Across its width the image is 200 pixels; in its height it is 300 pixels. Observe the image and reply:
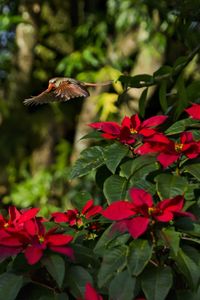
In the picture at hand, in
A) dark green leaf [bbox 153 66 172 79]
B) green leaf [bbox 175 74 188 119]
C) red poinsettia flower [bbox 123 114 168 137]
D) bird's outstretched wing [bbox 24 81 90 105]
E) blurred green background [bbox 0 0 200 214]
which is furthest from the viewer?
blurred green background [bbox 0 0 200 214]

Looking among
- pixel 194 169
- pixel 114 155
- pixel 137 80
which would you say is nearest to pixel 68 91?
pixel 137 80

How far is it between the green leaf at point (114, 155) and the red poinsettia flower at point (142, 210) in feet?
0.50

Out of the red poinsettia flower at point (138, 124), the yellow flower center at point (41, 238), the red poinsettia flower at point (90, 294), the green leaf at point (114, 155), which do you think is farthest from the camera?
the red poinsettia flower at point (138, 124)

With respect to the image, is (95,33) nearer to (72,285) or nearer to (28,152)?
(28,152)

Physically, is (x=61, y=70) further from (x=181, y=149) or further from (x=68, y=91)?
(x=181, y=149)

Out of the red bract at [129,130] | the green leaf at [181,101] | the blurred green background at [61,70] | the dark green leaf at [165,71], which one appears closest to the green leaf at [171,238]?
the red bract at [129,130]

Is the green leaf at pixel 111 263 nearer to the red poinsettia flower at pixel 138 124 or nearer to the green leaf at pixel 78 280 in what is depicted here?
the green leaf at pixel 78 280

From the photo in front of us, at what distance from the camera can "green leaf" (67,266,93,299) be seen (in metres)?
1.21

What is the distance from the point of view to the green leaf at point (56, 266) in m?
1.17

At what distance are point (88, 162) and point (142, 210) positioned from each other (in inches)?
11.9

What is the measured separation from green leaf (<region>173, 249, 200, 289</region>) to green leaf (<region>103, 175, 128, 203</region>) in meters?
0.19

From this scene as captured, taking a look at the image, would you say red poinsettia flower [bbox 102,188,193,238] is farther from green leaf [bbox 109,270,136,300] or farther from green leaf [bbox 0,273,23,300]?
green leaf [bbox 0,273,23,300]

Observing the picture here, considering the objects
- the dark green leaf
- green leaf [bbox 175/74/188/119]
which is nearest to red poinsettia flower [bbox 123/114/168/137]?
green leaf [bbox 175/74/188/119]

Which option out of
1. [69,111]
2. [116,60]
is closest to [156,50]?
[116,60]
